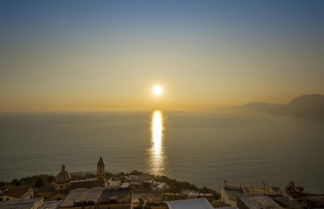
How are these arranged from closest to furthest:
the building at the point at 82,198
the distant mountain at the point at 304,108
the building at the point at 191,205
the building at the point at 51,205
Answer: the building at the point at 191,205 < the building at the point at 82,198 < the building at the point at 51,205 < the distant mountain at the point at 304,108

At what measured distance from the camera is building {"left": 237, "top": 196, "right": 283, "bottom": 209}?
31.6ft

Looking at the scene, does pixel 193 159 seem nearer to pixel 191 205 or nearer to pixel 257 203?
pixel 257 203

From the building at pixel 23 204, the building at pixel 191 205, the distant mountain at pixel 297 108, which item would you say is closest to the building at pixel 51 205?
the building at pixel 23 204

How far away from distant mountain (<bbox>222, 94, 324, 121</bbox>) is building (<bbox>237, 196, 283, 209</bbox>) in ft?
310

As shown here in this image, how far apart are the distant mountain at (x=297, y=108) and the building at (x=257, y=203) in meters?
94.6

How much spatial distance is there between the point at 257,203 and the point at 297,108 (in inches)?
5219

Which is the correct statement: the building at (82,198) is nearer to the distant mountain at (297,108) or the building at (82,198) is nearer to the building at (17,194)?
the building at (17,194)

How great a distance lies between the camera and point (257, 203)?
391 inches

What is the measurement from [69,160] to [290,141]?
116 ft

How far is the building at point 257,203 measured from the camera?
962 centimetres

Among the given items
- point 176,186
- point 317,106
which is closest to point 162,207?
point 176,186

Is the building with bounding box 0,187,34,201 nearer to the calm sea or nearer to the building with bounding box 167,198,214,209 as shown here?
the building with bounding box 167,198,214,209

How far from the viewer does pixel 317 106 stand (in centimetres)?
10856

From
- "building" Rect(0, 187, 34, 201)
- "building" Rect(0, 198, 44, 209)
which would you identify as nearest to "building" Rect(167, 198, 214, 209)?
"building" Rect(0, 198, 44, 209)
